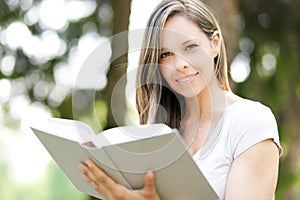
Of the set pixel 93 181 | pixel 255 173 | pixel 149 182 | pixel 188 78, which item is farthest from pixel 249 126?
pixel 93 181

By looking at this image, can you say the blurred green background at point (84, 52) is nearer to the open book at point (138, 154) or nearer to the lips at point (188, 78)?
the lips at point (188, 78)

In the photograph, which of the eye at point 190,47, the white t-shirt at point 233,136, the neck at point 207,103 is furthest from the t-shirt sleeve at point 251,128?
the eye at point 190,47

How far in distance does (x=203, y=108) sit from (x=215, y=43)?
0.74 ft

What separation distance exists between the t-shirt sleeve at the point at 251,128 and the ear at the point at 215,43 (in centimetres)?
22

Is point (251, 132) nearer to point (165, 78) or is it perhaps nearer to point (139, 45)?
point (165, 78)

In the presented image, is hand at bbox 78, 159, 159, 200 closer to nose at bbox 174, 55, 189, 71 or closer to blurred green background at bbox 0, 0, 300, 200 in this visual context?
nose at bbox 174, 55, 189, 71

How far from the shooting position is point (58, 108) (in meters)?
6.25

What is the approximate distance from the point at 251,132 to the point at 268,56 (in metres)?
4.01

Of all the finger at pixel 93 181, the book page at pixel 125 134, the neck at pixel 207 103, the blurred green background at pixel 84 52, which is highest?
the book page at pixel 125 134

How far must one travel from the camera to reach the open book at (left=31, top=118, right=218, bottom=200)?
72.9 inches

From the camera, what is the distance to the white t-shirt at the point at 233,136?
2059 millimetres

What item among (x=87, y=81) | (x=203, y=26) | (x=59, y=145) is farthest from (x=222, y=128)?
(x=87, y=81)

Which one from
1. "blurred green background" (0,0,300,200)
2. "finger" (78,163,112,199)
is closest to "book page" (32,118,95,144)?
"finger" (78,163,112,199)

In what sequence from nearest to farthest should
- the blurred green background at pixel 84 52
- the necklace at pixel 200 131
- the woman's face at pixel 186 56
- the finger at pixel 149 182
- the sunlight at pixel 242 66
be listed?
the finger at pixel 149 182 < the woman's face at pixel 186 56 < the necklace at pixel 200 131 < the sunlight at pixel 242 66 < the blurred green background at pixel 84 52
